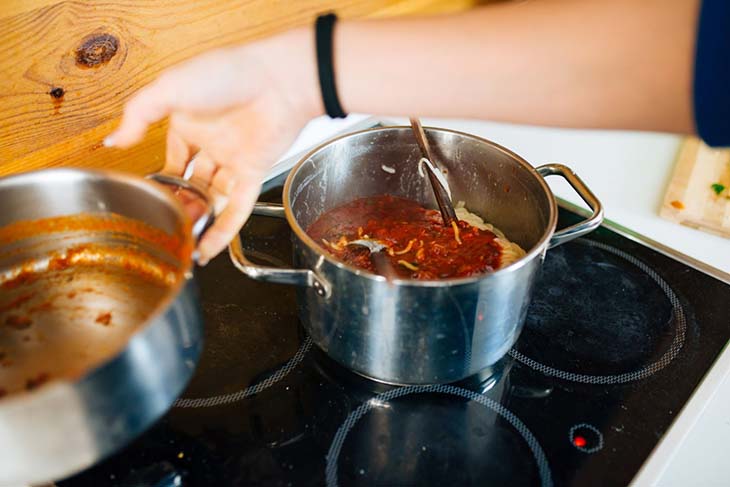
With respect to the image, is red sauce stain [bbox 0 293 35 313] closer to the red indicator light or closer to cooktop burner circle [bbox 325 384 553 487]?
cooktop burner circle [bbox 325 384 553 487]

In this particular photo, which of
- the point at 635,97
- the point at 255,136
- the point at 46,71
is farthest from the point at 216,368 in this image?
the point at 635,97

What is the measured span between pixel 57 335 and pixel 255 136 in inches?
11.2

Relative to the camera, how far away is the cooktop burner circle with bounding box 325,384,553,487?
27.1 inches

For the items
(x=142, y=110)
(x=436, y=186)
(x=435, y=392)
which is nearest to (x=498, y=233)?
(x=436, y=186)

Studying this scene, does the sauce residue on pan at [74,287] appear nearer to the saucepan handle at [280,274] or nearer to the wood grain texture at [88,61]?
the saucepan handle at [280,274]

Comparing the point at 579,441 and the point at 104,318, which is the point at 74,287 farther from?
the point at 579,441

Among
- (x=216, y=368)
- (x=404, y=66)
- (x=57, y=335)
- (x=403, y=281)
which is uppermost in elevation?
(x=404, y=66)

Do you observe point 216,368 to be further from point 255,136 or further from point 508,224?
point 508,224

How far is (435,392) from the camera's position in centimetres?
78

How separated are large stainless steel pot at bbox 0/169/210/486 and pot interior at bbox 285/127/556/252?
25 centimetres

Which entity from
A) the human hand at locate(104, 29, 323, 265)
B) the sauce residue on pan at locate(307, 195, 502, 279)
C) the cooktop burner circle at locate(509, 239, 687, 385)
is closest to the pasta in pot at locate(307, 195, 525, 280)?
the sauce residue on pan at locate(307, 195, 502, 279)

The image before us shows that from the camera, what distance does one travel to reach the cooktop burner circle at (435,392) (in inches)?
27.1

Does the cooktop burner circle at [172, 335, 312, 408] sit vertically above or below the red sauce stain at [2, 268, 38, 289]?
below

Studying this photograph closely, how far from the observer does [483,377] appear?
2.62ft
